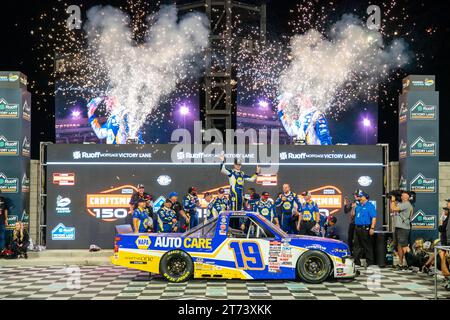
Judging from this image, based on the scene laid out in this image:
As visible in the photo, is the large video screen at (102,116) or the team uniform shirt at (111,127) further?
the team uniform shirt at (111,127)

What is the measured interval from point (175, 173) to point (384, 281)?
6717 mm

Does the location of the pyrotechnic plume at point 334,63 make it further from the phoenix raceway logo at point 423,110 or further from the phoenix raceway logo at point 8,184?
the phoenix raceway logo at point 8,184

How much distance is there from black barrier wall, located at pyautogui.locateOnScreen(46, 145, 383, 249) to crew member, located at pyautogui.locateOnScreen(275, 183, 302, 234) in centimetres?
92

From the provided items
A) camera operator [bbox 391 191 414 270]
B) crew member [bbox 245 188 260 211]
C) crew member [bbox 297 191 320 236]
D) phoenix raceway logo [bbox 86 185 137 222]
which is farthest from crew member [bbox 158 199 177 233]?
camera operator [bbox 391 191 414 270]

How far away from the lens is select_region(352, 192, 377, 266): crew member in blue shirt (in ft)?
44.1

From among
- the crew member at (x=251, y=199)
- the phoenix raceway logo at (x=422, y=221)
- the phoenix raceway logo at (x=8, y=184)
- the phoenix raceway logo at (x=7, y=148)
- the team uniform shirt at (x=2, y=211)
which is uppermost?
the phoenix raceway logo at (x=7, y=148)

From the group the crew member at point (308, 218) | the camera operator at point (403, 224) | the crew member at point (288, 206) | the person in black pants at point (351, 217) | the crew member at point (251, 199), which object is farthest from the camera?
the crew member at point (288, 206)

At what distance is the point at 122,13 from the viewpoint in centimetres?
2038

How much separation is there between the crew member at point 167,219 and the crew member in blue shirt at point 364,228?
416cm

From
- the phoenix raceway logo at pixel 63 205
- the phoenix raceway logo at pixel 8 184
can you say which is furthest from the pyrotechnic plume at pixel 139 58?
the phoenix raceway logo at pixel 8 184

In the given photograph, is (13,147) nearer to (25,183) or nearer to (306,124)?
(25,183)

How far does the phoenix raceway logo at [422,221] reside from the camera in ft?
51.2

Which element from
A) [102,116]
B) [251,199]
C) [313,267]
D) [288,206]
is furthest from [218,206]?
[102,116]

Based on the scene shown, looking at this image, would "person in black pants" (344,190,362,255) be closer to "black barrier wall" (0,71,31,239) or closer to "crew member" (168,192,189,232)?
"crew member" (168,192,189,232)
